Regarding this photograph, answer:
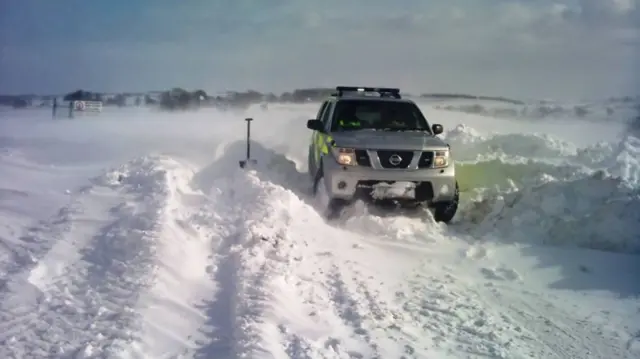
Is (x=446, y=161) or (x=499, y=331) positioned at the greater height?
(x=446, y=161)

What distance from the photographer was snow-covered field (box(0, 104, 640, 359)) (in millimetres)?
3713

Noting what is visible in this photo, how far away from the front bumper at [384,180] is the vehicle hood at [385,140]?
10.6 inches

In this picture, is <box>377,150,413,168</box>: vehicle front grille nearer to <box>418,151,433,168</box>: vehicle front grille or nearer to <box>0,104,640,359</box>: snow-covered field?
<box>418,151,433,168</box>: vehicle front grille

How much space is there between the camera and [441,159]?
662 cm

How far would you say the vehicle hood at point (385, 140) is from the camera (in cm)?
655

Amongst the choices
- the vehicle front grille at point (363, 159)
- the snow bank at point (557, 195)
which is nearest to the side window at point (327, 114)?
the vehicle front grille at point (363, 159)

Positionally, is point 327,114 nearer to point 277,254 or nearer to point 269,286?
point 277,254

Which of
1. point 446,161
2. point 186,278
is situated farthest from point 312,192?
point 186,278

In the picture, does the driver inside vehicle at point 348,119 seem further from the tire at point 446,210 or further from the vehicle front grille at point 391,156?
the tire at point 446,210

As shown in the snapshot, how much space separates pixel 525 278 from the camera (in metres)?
5.09

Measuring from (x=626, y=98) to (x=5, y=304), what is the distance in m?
8.47

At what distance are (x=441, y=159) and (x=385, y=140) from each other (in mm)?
690

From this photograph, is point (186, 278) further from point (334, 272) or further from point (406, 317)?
point (406, 317)

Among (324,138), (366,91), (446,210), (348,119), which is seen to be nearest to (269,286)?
(446,210)
